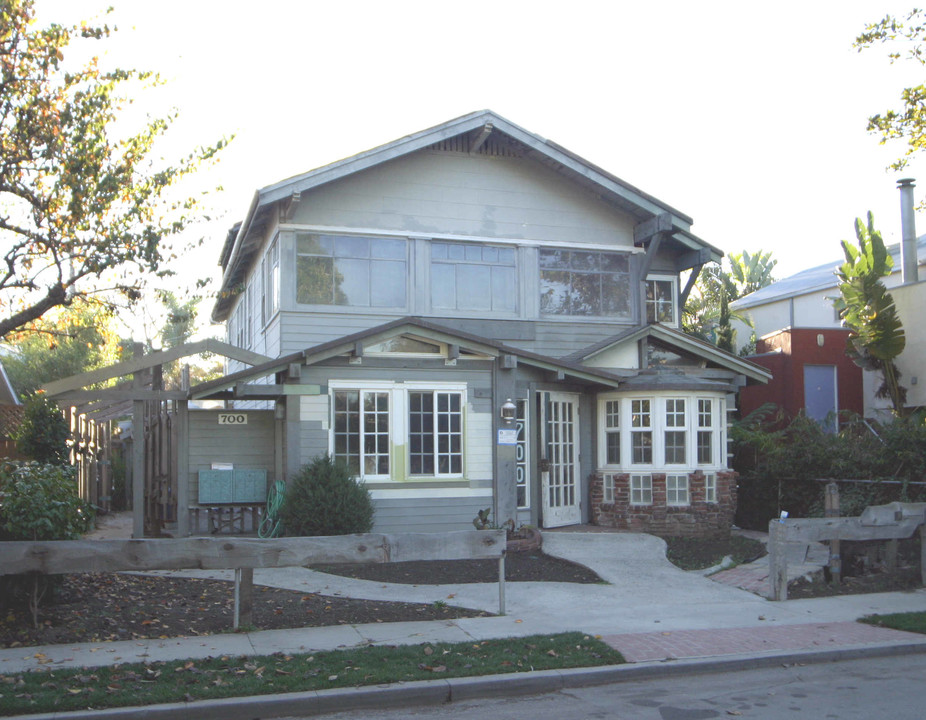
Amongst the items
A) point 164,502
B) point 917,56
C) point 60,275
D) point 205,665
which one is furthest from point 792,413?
point 205,665

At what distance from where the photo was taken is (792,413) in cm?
2261

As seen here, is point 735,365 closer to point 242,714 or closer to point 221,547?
point 221,547

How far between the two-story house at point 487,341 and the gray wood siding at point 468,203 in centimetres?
4

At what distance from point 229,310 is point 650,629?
65.3ft

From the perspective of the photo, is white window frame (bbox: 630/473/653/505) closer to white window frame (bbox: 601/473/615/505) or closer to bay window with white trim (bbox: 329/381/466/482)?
white window frame (bbox: 601/473/615/505)

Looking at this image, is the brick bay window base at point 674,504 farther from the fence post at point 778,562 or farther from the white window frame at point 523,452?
the fence post at point 778,562

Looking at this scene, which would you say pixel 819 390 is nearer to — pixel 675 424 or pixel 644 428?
pixel 675 424

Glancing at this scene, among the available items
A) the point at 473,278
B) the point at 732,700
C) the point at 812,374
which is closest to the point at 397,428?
the point at 473,278

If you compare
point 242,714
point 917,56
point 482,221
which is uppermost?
point 917,56

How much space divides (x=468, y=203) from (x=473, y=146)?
1044mm

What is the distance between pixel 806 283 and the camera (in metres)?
30.6

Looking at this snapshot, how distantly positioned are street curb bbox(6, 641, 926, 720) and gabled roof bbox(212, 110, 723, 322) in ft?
33.5

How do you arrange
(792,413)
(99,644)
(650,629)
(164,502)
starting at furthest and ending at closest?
1. (792,413)
2. (164,502)
3. (650,629)
4. (99,644)

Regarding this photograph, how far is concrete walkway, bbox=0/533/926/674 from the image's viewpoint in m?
8.38
